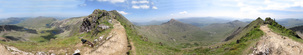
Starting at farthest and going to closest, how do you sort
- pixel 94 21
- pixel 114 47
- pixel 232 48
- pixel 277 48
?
1. pixel 94 21
2. pixel 114 47
3. pixel 232 48
4. pixel 277 48

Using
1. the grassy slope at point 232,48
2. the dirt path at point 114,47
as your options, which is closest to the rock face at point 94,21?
the dirt path at point 114,47

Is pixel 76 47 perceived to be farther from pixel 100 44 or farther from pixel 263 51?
pixel 263 51

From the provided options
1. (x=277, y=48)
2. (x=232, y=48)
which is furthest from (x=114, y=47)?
(x=277, y=48)

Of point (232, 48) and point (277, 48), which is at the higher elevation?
point (277, 48)

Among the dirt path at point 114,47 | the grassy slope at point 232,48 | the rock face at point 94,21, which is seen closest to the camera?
the grassy slope at point 232,48

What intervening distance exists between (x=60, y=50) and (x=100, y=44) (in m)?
11.2

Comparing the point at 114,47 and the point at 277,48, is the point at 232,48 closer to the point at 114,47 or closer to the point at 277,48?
the point at 277,48

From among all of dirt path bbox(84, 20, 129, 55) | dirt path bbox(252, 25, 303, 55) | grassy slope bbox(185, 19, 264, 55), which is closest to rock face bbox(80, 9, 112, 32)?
dirt path bbox(84, 20, 129, 55)

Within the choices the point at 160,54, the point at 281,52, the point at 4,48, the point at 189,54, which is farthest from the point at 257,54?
the point at 4,48

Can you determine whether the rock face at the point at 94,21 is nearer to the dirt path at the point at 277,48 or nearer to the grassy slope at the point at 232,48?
the grassy slope at the point at 232,48

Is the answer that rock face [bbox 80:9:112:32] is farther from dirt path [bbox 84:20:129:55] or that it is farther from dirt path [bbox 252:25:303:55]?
dirt path [bbox 252:25:303:55]

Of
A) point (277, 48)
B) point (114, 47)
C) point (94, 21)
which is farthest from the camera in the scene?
point (94, 21)

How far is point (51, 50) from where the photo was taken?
1335 inches

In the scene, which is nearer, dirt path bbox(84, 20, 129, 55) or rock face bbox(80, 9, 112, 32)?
dirt path bbox(84, 20, 129, 55)
